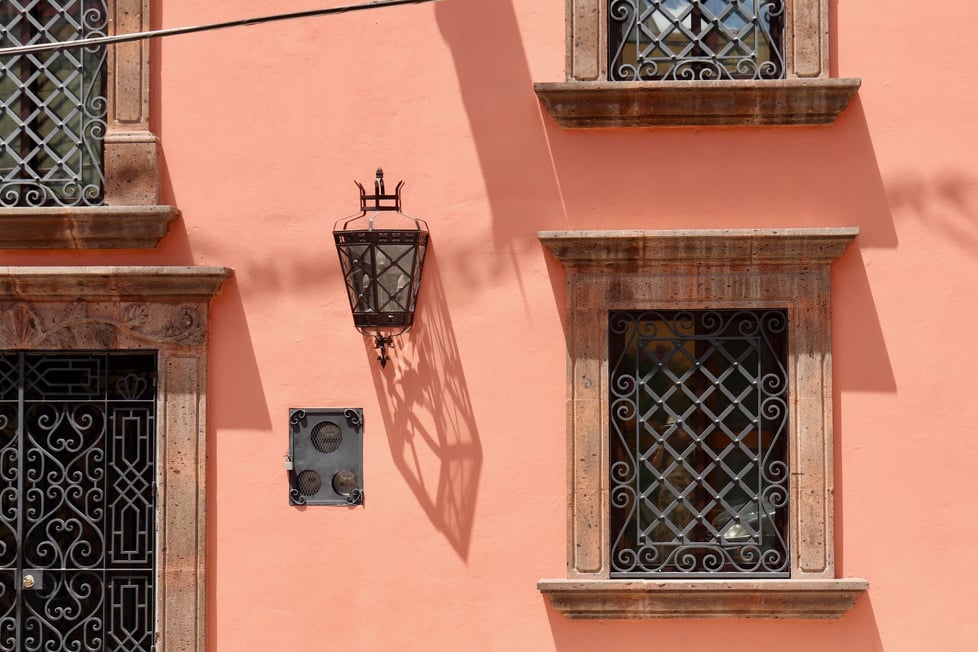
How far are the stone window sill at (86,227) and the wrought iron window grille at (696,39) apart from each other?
2.48 meters

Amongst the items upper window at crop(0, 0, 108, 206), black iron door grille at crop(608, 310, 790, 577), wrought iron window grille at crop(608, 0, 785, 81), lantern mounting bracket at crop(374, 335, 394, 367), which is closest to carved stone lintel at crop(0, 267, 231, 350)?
upper window at crop(0, 0, 108, 206)

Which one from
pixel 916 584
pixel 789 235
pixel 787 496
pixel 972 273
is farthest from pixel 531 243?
pixel 916 584

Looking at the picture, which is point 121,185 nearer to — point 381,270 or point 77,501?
point 381,270

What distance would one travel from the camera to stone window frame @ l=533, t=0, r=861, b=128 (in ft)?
16.6

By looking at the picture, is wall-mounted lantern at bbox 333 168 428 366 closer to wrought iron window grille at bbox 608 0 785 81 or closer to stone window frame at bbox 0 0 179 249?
stone window frame at bbox 0 0 179 249

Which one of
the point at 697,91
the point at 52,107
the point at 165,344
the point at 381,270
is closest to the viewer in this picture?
the point at 381,270

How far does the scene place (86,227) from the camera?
17.0ft

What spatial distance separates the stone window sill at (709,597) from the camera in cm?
500

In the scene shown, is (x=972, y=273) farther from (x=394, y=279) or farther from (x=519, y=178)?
(x=394, y=279)

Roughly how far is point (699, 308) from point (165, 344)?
2722mm

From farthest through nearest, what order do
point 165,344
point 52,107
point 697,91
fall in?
1. point 52,107
2. point 165,344
3. point 697,91

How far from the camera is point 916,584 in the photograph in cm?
506

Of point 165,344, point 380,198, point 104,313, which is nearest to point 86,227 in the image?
point 104,313

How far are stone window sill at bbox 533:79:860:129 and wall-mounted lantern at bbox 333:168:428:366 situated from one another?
0.99m
